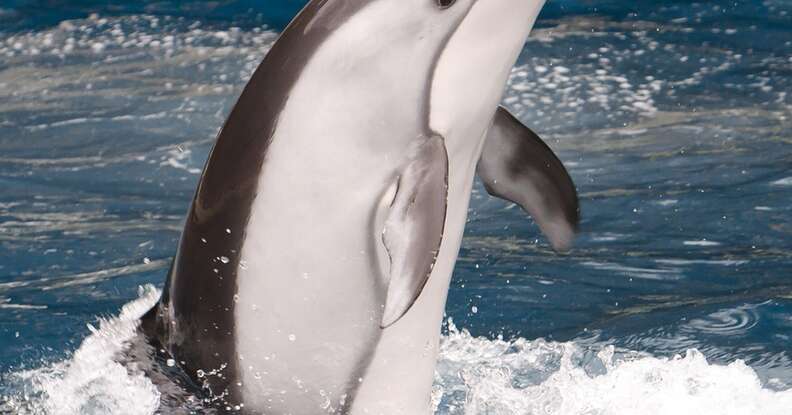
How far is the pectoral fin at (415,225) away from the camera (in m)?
3.34

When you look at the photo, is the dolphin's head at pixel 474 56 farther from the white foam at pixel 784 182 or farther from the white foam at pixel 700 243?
the white foam at pixel 784 182

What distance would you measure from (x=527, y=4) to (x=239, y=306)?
1054 millimetres

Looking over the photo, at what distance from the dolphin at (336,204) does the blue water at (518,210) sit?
44 centimetres

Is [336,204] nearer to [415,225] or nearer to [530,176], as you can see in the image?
[415,225]

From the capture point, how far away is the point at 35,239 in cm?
625

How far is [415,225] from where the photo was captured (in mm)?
3381

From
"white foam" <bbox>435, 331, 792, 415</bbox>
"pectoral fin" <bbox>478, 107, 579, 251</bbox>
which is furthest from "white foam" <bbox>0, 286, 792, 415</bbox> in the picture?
"pectoral fin" <bbox>478, 107, 579, 251</bbox>

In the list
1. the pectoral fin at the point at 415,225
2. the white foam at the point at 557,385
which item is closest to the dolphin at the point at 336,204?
the pectoral fin at the point at 415,225

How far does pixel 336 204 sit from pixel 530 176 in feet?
2.47

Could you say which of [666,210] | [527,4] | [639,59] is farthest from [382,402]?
[639,59]

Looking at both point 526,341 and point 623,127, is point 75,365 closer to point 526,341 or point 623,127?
point 526,341

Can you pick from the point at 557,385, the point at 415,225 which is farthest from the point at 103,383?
the point at 557,385

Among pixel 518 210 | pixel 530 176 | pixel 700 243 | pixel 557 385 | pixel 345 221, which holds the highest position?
pixel 345 221

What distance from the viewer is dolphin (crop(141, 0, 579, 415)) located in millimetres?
3402
